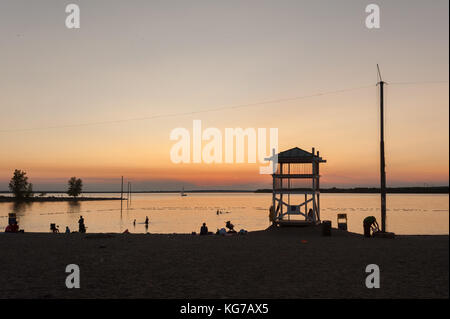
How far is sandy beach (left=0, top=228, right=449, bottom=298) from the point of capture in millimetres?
10852

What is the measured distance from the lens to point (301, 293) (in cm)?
1059

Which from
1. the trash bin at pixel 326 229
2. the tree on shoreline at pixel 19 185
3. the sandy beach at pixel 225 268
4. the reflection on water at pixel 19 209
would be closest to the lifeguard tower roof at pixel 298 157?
the trash bin at pixel 326 229

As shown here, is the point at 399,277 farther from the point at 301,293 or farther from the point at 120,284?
the point at 120,284

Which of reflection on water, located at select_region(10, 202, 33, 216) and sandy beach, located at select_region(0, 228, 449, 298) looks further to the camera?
reflection on water, located at select_region(10, 202, 33, 216)

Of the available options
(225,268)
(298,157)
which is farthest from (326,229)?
(225,268)

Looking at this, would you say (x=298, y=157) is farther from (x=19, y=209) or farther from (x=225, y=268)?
(x=19, y=209)

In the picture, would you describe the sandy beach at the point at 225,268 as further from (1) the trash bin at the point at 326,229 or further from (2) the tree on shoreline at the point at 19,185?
(2) the tree on shoreline at the point at 19,185

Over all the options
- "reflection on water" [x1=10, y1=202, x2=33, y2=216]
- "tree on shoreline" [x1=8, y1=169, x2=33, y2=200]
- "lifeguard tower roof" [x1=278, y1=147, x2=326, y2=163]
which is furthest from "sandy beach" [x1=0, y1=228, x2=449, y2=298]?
"tree on shoreline" [x1=8, y1=169, x2=33, y2=200]

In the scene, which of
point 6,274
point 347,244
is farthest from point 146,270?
point 347,244

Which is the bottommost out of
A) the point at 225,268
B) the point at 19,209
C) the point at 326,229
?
the point at 19,209

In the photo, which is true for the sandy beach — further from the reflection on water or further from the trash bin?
the reflection on water

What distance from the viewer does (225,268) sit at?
1426cm

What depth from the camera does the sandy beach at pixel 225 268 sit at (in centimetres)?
1085
